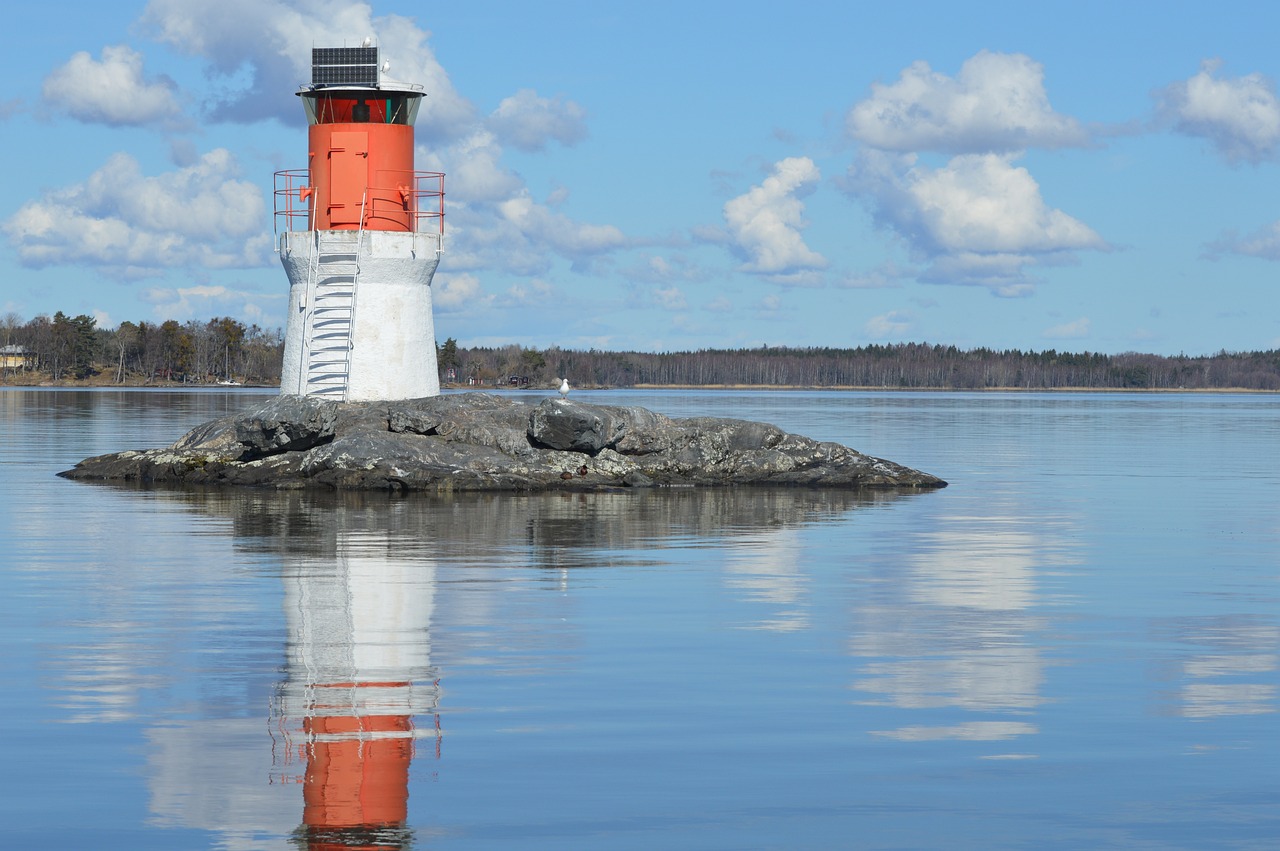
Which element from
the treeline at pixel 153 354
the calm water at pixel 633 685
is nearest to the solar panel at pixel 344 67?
the calm water at pixel 633 685

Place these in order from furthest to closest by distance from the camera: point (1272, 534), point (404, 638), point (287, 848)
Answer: point (1272, 534) → point (404, 638) → point (287, 848)

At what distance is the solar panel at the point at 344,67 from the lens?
1438 inches

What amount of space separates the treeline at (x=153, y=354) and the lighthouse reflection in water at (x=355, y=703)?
176720 millimetres

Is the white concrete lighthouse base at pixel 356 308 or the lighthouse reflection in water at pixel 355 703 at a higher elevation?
the white concrete lighthouse base at pixel 356 308

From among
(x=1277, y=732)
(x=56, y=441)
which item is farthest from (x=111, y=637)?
(x=56, y=441)

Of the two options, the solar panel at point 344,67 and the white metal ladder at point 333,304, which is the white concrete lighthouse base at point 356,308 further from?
the solar panel at point 344,67

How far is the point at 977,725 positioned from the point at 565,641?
14.3 feet

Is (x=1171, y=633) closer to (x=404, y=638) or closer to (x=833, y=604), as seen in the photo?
(x=833, y=604)

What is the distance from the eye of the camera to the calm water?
8570mm

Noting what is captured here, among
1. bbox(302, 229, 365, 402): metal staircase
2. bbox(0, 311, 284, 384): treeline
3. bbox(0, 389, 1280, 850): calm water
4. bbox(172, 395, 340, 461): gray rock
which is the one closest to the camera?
bbox(0, 389, 1280, 850): calm water

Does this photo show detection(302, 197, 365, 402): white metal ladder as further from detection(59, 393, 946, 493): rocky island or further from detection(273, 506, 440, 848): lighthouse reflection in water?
detection(273, 506, 440, 848): lighthouse reflection in water

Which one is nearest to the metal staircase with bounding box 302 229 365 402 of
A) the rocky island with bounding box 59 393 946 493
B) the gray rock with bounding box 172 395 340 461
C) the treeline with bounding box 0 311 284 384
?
the rocky island with bounding box 59 393 946 493

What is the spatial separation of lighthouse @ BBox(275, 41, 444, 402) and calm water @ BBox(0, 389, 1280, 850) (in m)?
11.0

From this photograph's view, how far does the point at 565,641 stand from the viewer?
14078 millimetres
